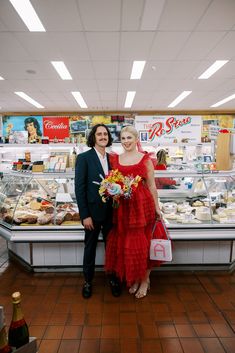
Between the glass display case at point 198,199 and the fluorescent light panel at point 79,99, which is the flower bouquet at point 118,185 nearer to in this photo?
the glass display case at point 198,199

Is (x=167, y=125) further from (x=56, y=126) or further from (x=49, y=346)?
(x=49, y=346)

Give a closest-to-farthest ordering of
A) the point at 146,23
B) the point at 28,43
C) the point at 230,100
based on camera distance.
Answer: the point at 146,23
the point at 28,43
the point at 230,100

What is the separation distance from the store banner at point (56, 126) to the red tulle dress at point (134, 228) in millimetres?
10202

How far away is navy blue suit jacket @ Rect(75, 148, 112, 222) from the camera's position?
2.53 m

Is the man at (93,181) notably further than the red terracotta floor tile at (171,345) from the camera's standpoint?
Yes

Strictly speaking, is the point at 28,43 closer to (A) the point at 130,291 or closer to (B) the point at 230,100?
(A) the point at 130,291

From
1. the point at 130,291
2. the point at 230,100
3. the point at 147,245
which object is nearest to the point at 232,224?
the point at 147,245

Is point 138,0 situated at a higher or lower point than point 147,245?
higher

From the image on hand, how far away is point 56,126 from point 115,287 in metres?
10.7

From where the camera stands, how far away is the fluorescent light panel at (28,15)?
11.5ft

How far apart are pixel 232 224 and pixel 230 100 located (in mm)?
8545

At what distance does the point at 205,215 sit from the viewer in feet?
10.5

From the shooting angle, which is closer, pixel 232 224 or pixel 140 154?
pixel 140 154

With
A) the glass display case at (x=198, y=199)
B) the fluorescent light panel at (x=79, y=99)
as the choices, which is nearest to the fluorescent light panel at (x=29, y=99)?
the fluorescent light panel at (x=79, y=99)
